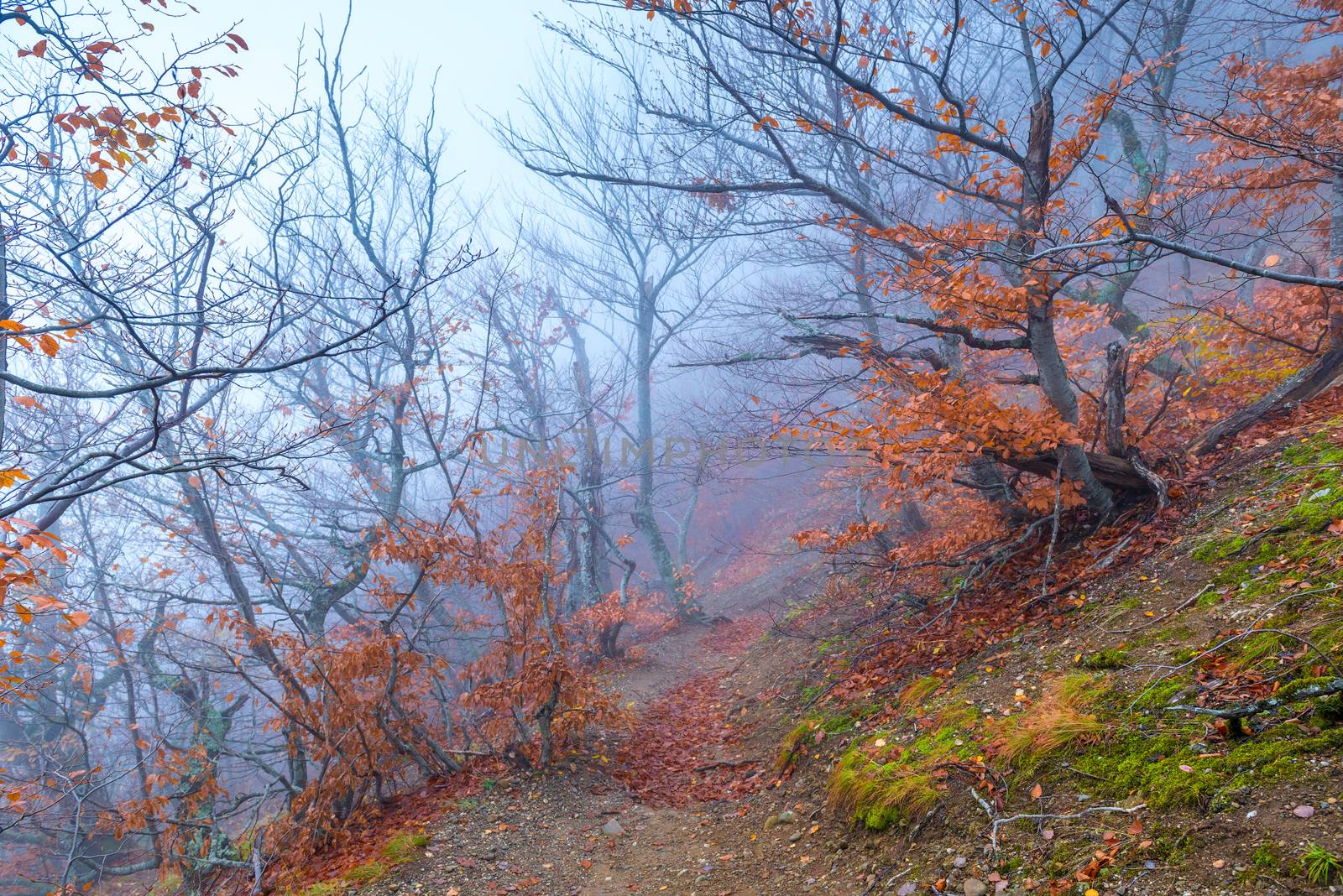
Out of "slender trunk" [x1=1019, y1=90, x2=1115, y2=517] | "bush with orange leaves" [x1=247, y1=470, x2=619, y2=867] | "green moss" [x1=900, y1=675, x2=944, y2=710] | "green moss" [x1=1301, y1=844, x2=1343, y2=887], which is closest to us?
"green moss" [x1=1301, y1=844, x2=1343, y2=887]

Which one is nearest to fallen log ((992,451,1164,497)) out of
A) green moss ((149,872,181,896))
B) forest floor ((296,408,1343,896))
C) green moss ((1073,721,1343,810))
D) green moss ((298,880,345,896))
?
forest floor ((296,408,1343,896))

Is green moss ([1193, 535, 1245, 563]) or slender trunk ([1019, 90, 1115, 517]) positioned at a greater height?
slender trunk ([1019, 90, 1115, 517])

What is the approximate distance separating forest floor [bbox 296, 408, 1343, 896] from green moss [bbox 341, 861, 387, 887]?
0.04m

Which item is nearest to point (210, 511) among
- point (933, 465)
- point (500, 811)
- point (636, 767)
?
point (500, 811)

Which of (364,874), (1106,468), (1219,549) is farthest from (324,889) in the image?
(1106,468)

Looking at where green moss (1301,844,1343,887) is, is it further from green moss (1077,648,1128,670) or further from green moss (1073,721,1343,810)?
green moss (1077,648,1128,670)

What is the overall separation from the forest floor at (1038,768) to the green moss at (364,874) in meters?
0.04

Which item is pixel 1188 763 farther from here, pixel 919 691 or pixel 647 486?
pixel 647 486

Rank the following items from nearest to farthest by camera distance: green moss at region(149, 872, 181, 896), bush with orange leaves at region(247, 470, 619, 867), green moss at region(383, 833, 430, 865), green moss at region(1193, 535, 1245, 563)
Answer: green moss at region(1193, 535, 1245, 563)
green moss at region(383, 833, 430, 865)
bush with orange leaves at region(247, 470, 619, 867)
green moss at region(149, 872, 181, 896)

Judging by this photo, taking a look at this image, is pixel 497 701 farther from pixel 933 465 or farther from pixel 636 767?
pixel 933 465

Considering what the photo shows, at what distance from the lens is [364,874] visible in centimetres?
443

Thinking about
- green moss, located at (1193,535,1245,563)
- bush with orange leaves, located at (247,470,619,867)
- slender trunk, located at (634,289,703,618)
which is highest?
slender trunk, located at (634,289,703,618)

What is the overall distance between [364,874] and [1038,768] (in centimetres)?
403

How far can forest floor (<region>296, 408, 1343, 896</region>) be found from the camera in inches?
94.9
